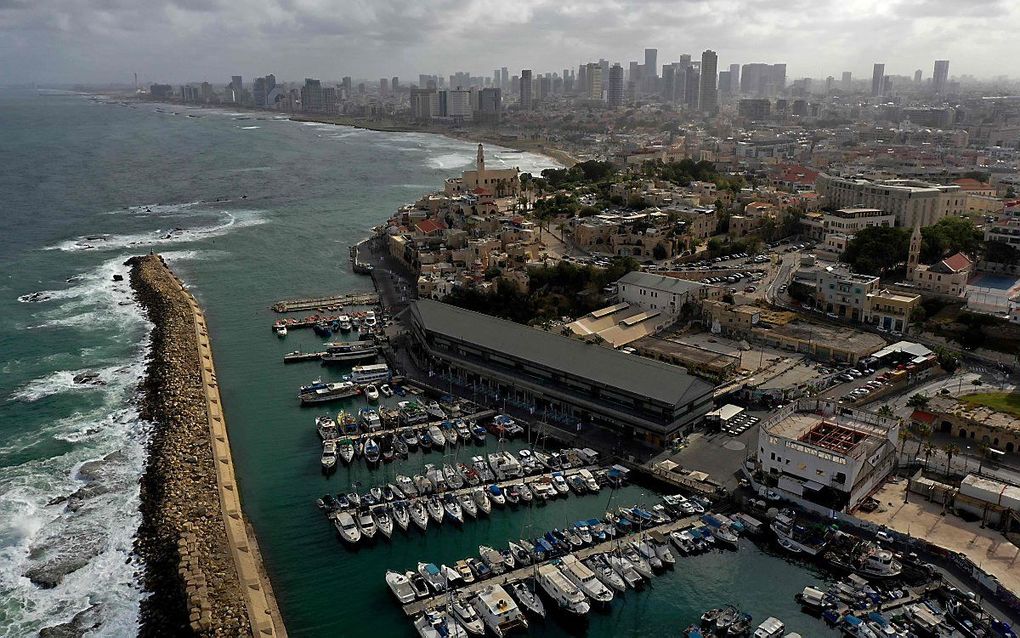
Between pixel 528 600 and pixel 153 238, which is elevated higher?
pixel 153 238

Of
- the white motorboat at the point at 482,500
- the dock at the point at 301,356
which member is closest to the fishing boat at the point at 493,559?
the white motorboat at the point at 482,500

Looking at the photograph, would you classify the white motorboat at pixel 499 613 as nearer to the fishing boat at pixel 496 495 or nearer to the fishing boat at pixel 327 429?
the fishing boat at pixel 496 495

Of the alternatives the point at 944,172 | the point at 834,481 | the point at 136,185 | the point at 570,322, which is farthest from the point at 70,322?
the point at 944,172

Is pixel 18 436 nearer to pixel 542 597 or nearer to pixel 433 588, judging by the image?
pixel 433 588

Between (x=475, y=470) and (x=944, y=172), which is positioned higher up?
(x=944, y=172)

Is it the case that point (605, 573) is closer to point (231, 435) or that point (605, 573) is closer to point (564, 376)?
point (564, 376)

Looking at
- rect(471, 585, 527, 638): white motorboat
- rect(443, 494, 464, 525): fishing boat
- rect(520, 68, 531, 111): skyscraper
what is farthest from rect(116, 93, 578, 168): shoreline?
rect(471, 585, 527, 638): white motorboat

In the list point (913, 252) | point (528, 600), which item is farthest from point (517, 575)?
point (913, 252)
